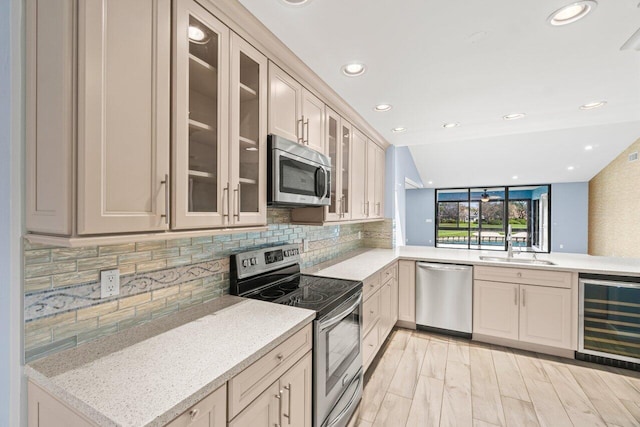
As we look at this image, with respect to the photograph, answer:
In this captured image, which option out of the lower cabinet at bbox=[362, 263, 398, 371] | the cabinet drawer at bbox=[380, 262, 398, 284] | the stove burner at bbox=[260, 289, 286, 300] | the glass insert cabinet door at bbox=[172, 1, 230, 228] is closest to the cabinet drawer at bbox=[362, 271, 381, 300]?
the lower cabinet at bbox=[362, 263, 398, 371]

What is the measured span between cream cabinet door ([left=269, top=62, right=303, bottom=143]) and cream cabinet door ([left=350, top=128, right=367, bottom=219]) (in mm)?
1045

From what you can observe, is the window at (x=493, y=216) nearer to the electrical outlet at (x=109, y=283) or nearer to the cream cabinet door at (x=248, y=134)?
the cream cabinet door at (x=248, y=134)

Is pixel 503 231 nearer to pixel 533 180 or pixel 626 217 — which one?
pixel 533 180

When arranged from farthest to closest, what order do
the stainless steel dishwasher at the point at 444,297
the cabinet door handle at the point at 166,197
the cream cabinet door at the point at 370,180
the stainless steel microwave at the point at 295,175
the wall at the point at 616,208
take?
the wall at the point at 616,208 → the cream cabinet door at the point at 370,180 → the stainless steel dishwasher at the point at 444,297 → the stainless steel microwave at the point at 295,175 → the cabinet door handle at the point at 166,197

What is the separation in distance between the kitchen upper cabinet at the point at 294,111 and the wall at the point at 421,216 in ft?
26.9

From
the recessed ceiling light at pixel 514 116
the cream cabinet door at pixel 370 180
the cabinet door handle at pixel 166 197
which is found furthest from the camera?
the cream cabinet door at pixel 370 180

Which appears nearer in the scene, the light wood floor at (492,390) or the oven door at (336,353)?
the oven door at (336,353)

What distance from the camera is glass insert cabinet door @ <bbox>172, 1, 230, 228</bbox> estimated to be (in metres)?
1.16

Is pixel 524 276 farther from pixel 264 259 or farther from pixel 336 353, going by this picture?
pixel 264 259

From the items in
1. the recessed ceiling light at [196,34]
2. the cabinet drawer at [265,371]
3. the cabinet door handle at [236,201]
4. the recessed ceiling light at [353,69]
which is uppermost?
the recessed ceiling light at [353,69]

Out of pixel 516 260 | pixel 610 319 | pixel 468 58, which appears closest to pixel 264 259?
pixel 468 58

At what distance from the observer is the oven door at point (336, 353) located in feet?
5.01

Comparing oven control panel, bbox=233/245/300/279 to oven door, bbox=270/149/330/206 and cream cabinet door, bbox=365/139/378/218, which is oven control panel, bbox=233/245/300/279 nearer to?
oven door, bbox=270/149/330/206

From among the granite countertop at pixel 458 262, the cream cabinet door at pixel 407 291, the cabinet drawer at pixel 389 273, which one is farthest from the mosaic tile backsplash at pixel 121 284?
the cream cabinet door at pixel 407 291
